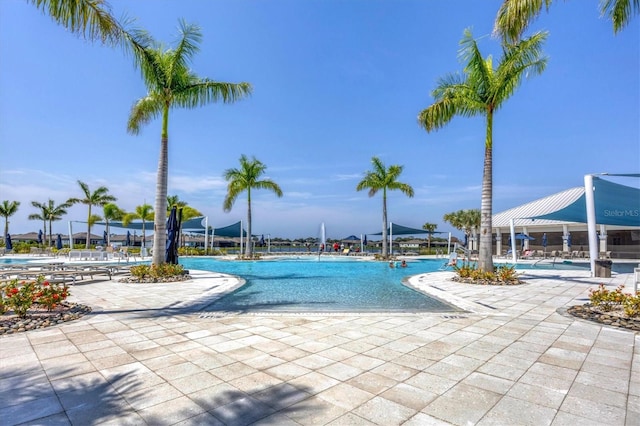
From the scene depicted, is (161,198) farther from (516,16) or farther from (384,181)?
(384,181)

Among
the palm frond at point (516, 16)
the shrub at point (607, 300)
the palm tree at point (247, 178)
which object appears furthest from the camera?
the palm tree at point (247, 178)

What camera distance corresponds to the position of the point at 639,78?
1028 centimetres

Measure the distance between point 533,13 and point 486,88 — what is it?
5332 millimetres

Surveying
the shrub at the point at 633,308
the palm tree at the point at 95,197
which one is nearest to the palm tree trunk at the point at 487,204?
the shrub at the point at 633,308

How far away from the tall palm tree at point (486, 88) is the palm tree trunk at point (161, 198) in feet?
31.9

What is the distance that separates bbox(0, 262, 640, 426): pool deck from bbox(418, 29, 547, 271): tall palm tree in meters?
6.27

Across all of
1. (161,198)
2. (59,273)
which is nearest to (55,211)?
(161,198)

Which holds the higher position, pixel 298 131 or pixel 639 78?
pixel 298 131

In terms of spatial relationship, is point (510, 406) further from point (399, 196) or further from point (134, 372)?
point (399, 196)

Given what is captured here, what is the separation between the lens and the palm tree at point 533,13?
6.63 metres

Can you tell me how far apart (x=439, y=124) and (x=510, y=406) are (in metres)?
11.8

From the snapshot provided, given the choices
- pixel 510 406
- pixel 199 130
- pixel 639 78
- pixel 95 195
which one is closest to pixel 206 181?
pixel 95 195

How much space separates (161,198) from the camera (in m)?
11.8

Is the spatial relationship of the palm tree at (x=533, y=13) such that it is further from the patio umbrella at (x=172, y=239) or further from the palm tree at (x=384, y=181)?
the palm tree at (x=384, y=181)
